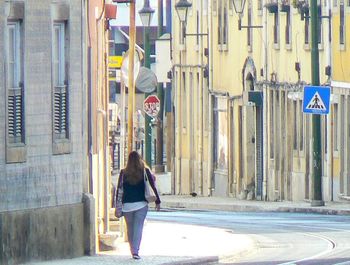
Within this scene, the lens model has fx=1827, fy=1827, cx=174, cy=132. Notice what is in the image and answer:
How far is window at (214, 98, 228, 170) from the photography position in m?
58.2

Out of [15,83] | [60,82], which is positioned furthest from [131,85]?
[15,83]

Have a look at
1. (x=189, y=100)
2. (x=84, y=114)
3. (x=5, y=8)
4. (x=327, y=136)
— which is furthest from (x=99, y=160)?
(x=189, y=100)

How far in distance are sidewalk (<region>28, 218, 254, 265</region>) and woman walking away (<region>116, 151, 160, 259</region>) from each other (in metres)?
0.33

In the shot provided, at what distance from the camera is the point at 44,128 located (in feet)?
76.5

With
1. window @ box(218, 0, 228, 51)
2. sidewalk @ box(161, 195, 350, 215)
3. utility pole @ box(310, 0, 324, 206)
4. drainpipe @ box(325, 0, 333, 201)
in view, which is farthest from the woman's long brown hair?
window @ box(218, 0, 228, 51)

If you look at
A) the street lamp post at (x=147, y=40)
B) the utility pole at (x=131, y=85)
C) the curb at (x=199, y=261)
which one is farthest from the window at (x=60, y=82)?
the street lamp post at (x=147, y=40)

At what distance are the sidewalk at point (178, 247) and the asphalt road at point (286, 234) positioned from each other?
1.09ft

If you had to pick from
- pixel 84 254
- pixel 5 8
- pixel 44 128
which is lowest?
pixel 84 254

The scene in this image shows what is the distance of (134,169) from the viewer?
2364cm

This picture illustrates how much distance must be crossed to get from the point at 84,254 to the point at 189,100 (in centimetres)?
3888

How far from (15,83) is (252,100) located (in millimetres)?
31716

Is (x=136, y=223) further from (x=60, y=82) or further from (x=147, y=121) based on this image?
(x=147, y=121)

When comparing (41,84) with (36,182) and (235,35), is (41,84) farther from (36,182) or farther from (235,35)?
(235,35)

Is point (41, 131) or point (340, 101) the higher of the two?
point (340, 101)
